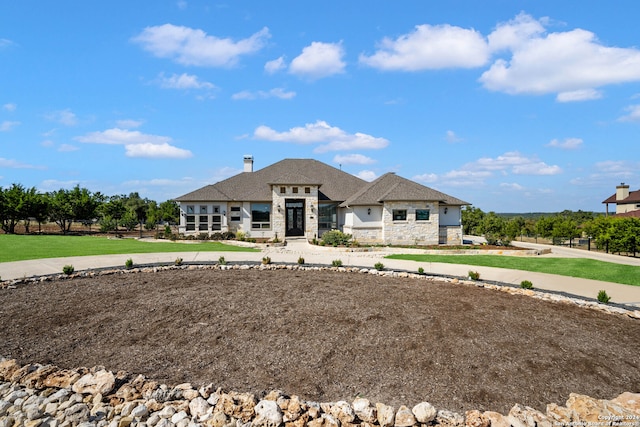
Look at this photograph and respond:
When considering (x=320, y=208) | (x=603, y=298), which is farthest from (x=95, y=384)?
(x=320, y=208)

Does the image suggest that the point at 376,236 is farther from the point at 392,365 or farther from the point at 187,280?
the point at 392,365

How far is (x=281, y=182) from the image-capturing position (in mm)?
26453

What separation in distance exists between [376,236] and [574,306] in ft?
53.0

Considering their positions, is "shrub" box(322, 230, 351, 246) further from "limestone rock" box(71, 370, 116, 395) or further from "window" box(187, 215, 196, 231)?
"limestone rock" box(71, 370, 116, 395)

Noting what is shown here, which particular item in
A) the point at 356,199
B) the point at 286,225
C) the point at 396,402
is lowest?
the point at 396,402

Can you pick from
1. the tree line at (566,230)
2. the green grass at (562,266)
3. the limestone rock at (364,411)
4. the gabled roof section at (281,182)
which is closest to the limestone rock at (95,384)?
the limestone rock at (364,411)

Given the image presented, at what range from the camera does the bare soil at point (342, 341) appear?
4.92m

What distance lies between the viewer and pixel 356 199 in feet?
83.0

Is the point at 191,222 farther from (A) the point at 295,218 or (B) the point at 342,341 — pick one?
(B) the point at 342,341

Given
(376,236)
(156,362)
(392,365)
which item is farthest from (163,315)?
(376,236)

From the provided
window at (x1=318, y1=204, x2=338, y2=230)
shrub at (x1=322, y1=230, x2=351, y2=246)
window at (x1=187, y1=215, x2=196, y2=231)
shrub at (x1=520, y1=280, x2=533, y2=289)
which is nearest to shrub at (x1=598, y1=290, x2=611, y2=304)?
shrub at (x1=520, y1=280, x2=533, y2=289)

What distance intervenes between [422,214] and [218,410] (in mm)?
22379

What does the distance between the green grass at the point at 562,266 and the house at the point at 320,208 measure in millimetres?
6983

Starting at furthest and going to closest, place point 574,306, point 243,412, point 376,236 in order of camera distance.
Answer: point 376,236
point 574,306
point 243,412
